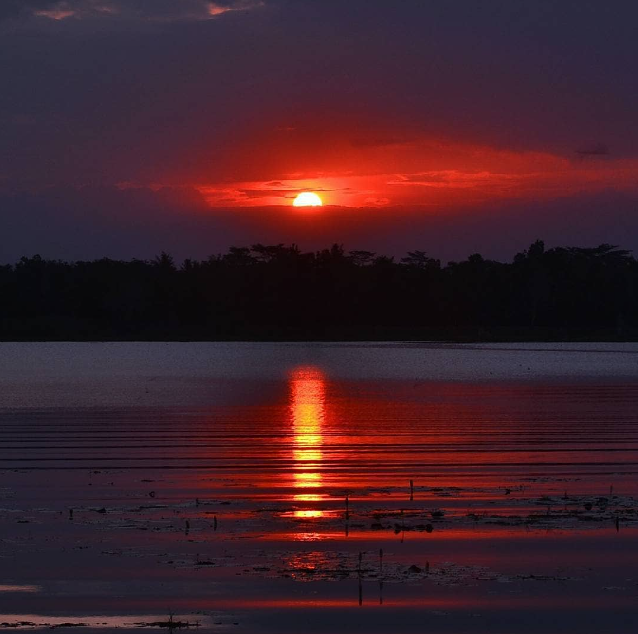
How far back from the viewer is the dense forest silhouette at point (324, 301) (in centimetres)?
13688

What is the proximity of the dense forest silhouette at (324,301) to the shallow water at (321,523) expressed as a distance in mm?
112783

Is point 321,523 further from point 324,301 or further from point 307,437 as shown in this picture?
point 324,301

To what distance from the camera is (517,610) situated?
860 centimetres

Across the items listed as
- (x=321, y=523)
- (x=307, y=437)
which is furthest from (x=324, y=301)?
Answer: (x=321, y=523)

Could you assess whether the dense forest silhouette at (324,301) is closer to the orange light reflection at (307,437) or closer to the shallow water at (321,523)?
the orange light reflection at (307,437)

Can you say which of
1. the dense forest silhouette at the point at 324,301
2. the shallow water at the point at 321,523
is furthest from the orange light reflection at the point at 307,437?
the dense forest silhouette at the point at 324,301

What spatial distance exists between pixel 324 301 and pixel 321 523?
132m

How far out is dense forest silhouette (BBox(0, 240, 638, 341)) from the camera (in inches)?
5389

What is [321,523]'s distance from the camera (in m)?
11.8

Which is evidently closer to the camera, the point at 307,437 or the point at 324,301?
the point at 307,437

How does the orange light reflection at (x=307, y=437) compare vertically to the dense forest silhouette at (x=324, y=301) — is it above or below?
below

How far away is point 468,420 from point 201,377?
27006mm

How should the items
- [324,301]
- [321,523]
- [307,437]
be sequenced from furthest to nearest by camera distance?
[324,301], [307,437], [321,523]

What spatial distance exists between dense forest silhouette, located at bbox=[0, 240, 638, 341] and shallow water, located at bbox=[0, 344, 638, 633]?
113m
